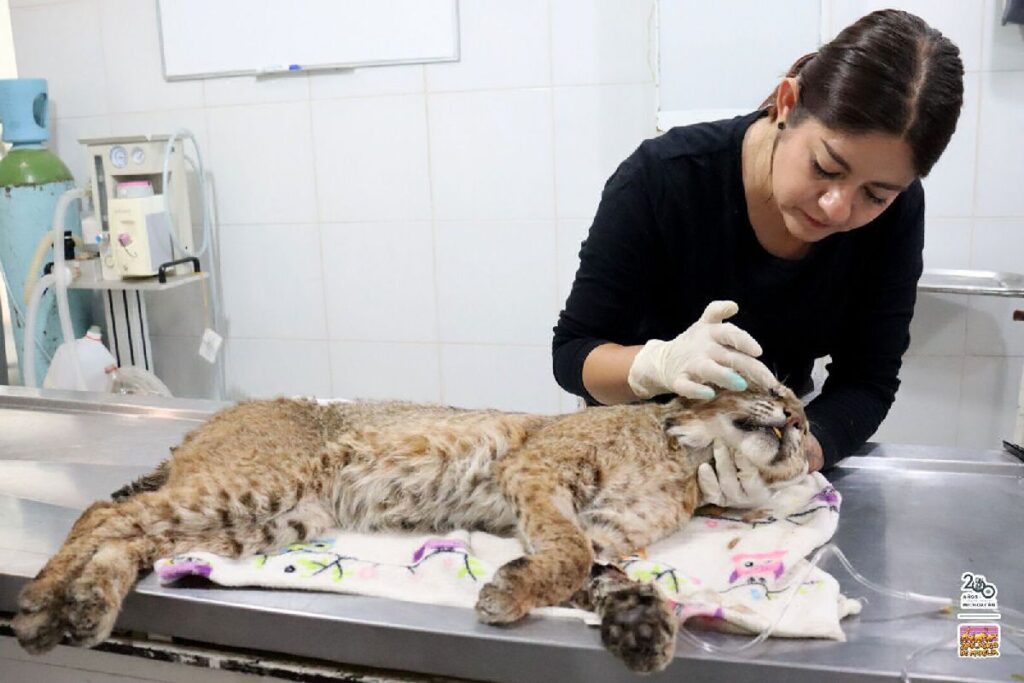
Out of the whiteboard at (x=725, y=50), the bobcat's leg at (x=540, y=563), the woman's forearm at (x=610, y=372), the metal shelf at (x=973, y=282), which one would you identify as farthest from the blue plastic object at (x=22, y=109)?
the metal shelf at (x=973, y=282)

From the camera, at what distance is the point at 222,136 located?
3.20 meters

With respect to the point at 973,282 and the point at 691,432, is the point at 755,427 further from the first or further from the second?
the point at 973,282

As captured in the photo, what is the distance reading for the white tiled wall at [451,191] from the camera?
8.86 ft

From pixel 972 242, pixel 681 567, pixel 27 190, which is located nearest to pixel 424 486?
pixel 681 567

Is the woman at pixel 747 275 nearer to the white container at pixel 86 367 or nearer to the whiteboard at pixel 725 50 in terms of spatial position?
the whiteboard at pixel 725 50

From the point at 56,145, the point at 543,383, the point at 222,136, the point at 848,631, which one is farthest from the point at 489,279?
the point at 848,631

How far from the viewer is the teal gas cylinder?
3078 mm

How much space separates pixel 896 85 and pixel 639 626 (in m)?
0.91

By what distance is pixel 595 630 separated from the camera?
3.78 ft

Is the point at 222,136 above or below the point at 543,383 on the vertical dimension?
above

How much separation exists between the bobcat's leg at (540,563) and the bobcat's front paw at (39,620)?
609 mm

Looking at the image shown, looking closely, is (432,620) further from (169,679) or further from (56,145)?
(56,145)

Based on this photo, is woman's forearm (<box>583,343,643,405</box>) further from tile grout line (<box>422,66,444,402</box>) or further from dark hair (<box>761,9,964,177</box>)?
tile grout line (<box>422,66,444,402</box>)

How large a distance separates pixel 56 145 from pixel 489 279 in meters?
1.83
